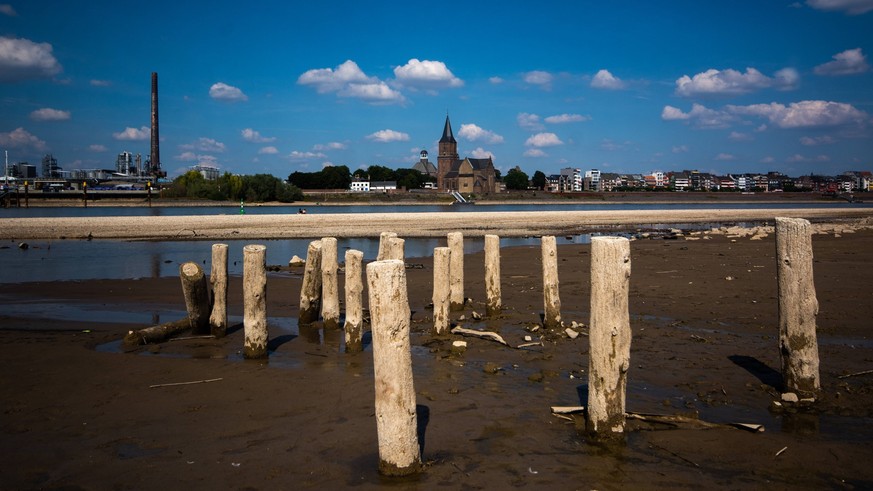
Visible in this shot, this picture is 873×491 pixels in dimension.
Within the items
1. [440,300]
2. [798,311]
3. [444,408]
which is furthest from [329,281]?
[798,311]

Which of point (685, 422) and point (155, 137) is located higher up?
point (155, 137)

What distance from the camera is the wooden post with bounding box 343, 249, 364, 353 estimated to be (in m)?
9.33

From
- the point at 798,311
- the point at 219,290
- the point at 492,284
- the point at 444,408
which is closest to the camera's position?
the point at 444,408

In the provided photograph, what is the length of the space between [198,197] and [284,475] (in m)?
111

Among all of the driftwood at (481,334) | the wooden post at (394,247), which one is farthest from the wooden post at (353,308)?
the driftwood at (481,334)

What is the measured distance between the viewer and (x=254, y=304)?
889cm

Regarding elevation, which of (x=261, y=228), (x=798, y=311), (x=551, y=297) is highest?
(x=261, y=228)

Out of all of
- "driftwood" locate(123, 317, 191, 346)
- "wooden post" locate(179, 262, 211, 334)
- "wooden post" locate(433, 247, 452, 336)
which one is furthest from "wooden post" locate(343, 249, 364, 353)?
"driftwood" locate(123, 317, 191, 346)

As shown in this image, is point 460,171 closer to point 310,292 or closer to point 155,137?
point 155,137

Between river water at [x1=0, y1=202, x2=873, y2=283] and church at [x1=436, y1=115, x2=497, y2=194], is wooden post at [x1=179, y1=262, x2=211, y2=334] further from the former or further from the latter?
church at [x1=436, y1=115, x2=497, y2=194]

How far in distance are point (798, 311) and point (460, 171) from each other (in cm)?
17295

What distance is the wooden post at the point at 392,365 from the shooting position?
5.04 metres

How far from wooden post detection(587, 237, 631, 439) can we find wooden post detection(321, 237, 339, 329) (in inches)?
217

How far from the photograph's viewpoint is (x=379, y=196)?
13725 cm
